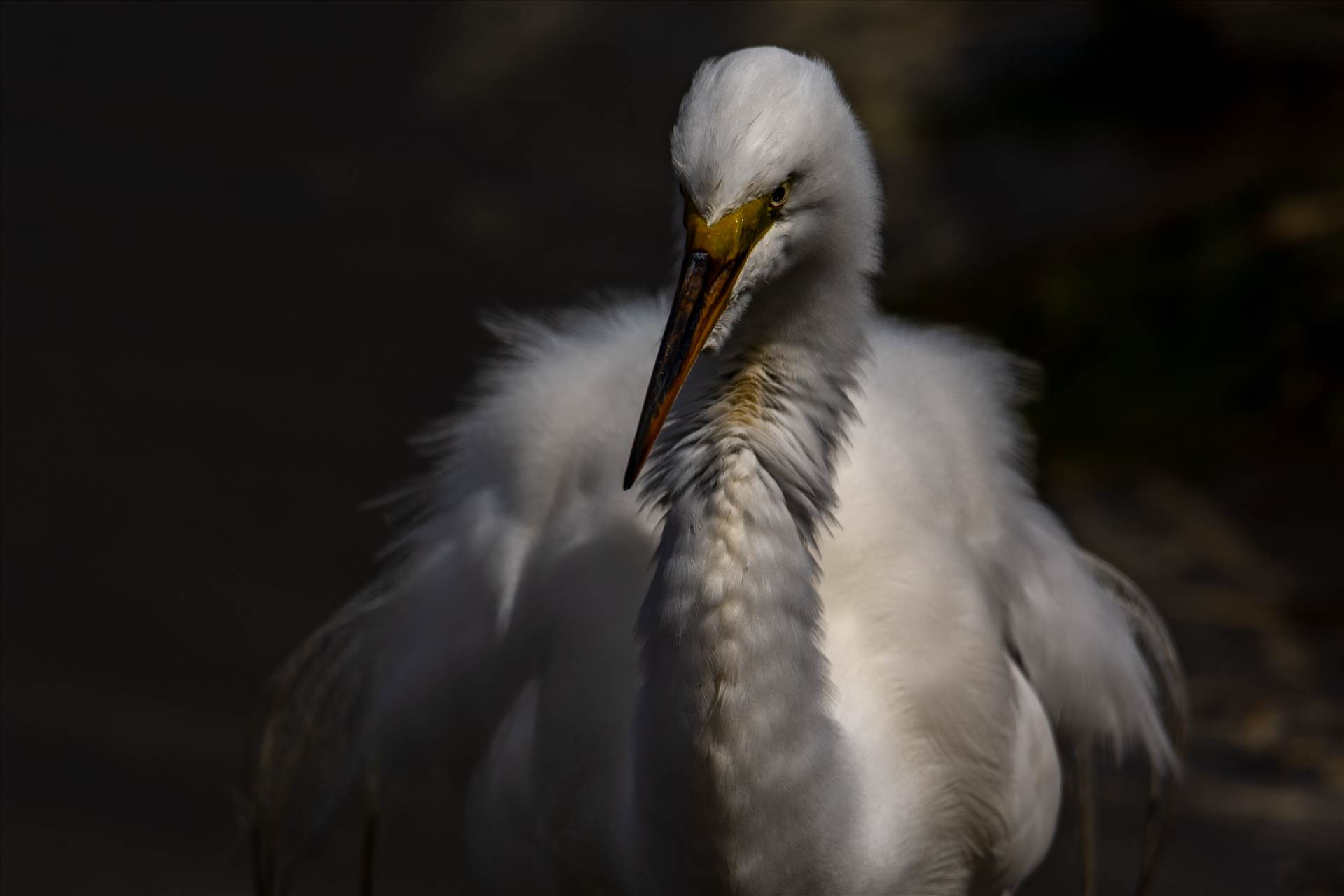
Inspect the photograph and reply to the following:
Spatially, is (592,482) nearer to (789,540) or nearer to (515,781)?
(515,781)

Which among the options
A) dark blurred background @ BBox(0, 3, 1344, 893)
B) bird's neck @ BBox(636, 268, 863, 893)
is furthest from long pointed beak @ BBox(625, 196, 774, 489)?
dark blurred background @ BBox(0, 3, 1344, 893)

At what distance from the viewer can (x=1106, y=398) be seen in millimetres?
5250

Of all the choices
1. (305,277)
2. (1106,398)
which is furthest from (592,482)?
(305,277)

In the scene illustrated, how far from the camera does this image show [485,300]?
595 cm

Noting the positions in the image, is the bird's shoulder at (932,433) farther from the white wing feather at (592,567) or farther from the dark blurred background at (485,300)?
the dark blurred background at (485,300)

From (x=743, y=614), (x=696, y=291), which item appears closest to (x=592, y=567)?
(x=743, y=614)

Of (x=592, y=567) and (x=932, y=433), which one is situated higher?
(x=932, y=433)

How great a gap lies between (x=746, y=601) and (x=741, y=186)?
506 millimetres

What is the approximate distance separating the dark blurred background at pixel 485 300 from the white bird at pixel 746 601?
2.26ft

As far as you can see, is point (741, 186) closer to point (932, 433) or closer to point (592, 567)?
point (592, 567)

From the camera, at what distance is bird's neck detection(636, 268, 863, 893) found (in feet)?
6.82

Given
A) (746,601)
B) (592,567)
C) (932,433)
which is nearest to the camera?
(746,601)

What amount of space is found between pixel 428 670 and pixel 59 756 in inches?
62.1

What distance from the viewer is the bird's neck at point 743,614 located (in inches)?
81.9
